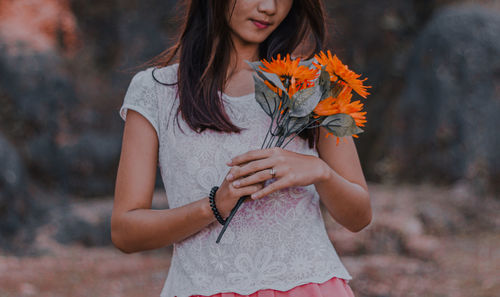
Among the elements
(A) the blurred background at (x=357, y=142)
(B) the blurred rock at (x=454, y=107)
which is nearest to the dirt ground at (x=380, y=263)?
(A) the blurred background at (x=357, y=142)

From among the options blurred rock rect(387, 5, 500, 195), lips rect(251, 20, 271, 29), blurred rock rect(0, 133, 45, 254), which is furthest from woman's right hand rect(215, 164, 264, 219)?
blurred rock rect(387, 5, 500, 195)

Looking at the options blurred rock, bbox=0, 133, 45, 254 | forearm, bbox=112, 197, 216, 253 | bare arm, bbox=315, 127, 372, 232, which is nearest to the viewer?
forearm, bbox=112, 197, 216, 253

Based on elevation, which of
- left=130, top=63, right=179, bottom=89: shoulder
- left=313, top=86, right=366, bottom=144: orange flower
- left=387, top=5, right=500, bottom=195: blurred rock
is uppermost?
left=130, top=63, right=179, bottom=89: shoulder

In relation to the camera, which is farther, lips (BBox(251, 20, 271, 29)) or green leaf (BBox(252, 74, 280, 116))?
lips (BBox(251, 20, 271, 29))

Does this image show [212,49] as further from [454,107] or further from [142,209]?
[454,107]

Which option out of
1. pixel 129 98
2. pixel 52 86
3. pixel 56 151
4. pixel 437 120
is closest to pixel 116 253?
pixel 56 151

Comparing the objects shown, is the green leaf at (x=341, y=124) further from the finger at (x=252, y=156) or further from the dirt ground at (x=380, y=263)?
the dirt ground at (x=380, y=263)

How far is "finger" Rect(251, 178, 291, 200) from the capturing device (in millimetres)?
1292

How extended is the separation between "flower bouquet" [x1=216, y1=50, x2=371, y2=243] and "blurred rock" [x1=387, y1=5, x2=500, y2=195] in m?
5.40

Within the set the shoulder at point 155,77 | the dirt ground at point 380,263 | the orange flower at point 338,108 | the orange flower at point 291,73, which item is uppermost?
the orange flower at point 291,73

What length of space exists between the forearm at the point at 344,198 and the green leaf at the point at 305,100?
0.61ft

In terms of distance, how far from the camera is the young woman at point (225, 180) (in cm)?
142

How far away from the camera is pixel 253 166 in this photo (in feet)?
4.21

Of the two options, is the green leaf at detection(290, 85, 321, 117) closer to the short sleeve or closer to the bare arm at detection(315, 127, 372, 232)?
the bare arm at detection(315, 127, 372, 232)
